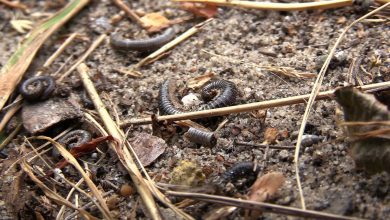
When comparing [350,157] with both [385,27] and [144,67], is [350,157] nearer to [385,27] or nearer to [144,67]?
[385,27]

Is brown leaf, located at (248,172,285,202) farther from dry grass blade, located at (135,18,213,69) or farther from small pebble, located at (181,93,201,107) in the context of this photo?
dry grass blade, located at (135,18,213,69)

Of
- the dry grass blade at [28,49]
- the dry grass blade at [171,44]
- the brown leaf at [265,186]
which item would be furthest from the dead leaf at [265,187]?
the dry grass blade at [28,49]

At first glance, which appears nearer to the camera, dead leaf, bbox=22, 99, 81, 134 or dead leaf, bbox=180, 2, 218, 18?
dead leaf, bbox=22, 99, 81, 134

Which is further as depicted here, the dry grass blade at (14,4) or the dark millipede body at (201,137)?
the dry grass blade at (14,4)

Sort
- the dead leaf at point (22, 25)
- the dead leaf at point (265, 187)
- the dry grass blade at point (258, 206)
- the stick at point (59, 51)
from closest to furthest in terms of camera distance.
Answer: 1. the dry grass blade at point (258, 206)
2. the dead leaf at point (265, 187)
3. the stick at point (59, 51)
4. the dead leaf at point (22, 25)

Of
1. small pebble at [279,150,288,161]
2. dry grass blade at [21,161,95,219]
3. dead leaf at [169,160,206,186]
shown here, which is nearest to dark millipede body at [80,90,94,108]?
dry grass blade at [21,161,95,219]

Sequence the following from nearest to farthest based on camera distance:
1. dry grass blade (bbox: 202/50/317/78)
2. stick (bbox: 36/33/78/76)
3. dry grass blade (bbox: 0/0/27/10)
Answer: dry grass blade (bbox: 202/50/317/78) < stick (bbox: 36/33/78/76) < dry grass blade (bbox: 0/0/27/10)

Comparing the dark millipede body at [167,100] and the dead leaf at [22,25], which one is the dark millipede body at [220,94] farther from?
the dead leaf at [22,25]
